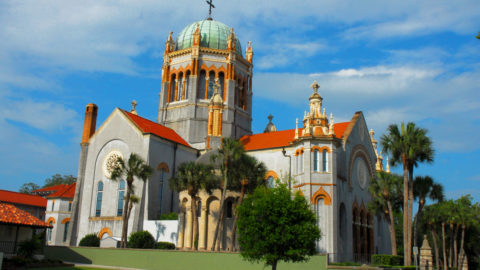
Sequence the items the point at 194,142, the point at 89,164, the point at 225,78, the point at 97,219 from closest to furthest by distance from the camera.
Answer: the point at 97,219 < the point at 89,164 < the point at 194,142 < the point at 225,78

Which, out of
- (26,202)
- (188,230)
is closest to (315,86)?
(188,230)

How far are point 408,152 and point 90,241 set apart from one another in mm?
28988

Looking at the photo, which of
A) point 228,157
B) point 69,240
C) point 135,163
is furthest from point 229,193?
point 69,240

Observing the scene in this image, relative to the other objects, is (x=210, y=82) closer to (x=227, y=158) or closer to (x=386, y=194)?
(x=227, y=158)

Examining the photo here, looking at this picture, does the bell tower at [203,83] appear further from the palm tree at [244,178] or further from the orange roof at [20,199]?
the orange roof at [20,199]

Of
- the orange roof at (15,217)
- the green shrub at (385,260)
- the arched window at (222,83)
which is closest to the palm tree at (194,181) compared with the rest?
the orange roof at (15,217)

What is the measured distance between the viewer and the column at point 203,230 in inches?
1570

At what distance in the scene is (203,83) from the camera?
56562 mm

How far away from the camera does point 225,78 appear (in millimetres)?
56250

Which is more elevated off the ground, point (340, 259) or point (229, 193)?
point (229, 193)

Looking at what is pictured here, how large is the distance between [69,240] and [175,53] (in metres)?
25.8

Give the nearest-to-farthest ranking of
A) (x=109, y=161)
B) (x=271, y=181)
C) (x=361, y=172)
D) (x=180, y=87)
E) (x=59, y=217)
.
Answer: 1. (x=271, y=181)
2. (x=361, y=172)
3. (x=109, y=161)
4. (x=180, y=87)
5. (x=59, y=217)

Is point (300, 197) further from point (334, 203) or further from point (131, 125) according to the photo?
point (131, 125)

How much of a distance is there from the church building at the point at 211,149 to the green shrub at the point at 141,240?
188 cm
